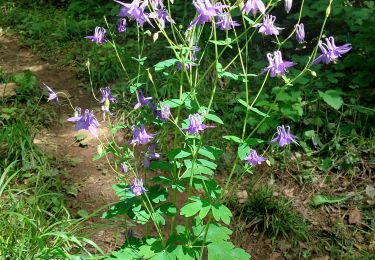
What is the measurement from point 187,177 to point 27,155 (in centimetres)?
206

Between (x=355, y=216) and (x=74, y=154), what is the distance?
229cm

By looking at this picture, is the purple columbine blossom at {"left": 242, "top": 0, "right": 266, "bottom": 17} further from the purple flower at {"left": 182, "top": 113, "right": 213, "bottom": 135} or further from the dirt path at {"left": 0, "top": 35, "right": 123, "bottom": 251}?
the dirt path at {"left": 0, "top": 35, "right": 123, "bottom": 251}

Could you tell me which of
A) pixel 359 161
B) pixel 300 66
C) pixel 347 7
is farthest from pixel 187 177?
pixel 347 7

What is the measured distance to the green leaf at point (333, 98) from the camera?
4.15m

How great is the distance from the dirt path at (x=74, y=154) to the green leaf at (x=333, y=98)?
1.87 m

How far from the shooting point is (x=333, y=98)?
4207 millimetres

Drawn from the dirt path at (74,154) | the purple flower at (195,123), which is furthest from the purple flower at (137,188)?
the dirt path at (74,154)

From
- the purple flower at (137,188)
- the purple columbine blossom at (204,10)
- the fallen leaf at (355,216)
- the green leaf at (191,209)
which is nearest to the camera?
the purple columbine blossom at (204,10)

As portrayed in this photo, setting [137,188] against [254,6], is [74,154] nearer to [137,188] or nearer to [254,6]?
[137,188]

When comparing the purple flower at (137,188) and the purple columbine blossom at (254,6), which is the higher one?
the purple columbine blossom at (254,6)

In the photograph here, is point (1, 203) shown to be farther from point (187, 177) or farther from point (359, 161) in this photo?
point (359, 161)

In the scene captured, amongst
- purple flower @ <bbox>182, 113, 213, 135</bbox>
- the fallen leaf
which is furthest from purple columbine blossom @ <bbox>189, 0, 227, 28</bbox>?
the fallen leaf

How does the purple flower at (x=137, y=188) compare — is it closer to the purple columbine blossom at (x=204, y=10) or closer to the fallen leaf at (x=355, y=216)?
the purple columbine blossom at (x=204, y=10)

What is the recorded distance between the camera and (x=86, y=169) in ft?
13.3
